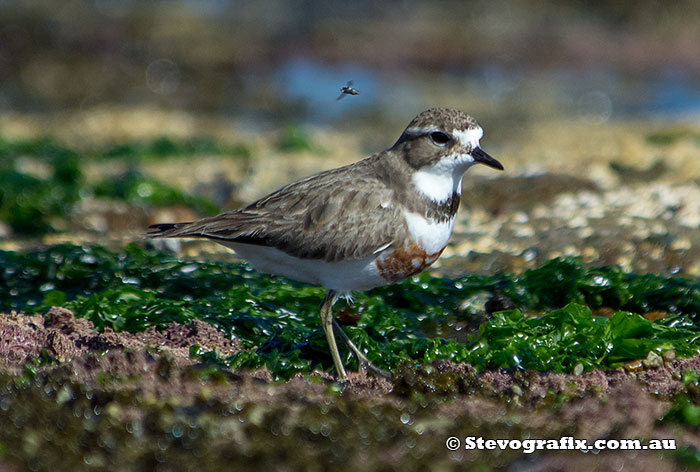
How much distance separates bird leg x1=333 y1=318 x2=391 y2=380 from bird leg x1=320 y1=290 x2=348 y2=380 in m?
0.08

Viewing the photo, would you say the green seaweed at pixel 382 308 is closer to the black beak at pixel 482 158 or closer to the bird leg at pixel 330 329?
the bird leg at pixel 330 329

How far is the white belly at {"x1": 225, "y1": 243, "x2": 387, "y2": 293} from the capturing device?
15.4 ft

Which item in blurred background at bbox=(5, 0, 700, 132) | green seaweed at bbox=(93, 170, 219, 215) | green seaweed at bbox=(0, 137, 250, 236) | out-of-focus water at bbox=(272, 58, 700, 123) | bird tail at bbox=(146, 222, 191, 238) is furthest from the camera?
blurred background at bbox=(5, 0, 700, 132)

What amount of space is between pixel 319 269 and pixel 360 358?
1.90 ft

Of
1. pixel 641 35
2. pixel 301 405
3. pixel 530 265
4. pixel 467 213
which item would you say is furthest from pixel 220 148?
pixel 641 35

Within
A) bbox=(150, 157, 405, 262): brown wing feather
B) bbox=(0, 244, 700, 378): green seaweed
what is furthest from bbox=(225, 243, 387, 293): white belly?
bbox=(0, 244, 700, 378): green seaweed

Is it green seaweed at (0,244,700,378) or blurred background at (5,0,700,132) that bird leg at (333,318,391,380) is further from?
blurred background at (5,0,700,132)

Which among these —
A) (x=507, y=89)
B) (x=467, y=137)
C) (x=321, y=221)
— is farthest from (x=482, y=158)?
(x=507, y=89)

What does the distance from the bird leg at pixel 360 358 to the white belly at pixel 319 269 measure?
0.29m

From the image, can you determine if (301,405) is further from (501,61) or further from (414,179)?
(501,61)

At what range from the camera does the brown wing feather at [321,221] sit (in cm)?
463

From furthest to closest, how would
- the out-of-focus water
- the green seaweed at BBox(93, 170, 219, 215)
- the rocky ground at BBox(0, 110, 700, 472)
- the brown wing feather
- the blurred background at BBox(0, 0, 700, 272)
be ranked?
the out-of-focus water
the green seaweed at BBox(93, 170, 219, 215)
the blurred background at BBox(0, 0, 700, 272)
the brown wing feather
the rocky ground at BBox(0, 110, 700, 472)

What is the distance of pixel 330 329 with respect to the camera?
16.1 ft

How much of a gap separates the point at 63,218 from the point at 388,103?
1092 centimetres
